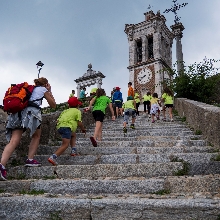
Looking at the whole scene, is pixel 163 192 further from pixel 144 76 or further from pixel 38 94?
pixel 144 76

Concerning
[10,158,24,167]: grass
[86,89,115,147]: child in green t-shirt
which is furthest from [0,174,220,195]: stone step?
[86,89,115,147]: child in green t-shirt

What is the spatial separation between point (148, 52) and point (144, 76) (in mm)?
3024

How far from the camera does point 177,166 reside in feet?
12.2

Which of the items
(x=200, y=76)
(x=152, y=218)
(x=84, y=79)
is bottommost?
(x=152, y=218)

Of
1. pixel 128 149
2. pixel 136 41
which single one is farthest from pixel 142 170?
pixel 136 41

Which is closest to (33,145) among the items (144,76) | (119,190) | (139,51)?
(119,190)

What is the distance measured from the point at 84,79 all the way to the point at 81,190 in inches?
770

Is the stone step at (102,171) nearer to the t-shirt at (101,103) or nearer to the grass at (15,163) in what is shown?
the grass at (15,163)

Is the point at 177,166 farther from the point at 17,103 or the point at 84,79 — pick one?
the point at 84,79

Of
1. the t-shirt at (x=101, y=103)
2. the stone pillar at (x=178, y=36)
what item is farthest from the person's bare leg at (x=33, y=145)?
the stone pillar at (x=178, y=36)

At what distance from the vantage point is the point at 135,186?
3150mm

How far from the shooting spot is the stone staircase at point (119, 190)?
2.43 metres

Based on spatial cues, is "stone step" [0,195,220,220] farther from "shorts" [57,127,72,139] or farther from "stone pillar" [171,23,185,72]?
"stone pillar" [171,23,185,72]

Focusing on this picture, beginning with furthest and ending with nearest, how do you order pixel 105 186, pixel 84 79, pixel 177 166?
1. pixel 84 79
2. pixel 177 166
3. pixel 105 186
